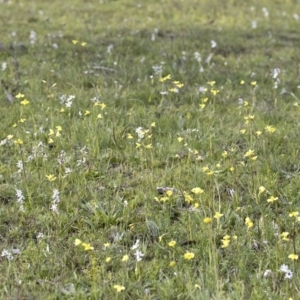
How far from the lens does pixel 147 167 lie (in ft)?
15.5

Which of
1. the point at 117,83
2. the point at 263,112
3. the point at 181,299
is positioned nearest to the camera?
the point at 181,299

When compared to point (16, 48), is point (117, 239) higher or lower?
lower

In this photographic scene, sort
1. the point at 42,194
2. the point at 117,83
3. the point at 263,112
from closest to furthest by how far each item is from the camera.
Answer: the point at 42,194
the point at 263,112
the point at 117,83

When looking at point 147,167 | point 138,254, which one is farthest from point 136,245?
point 147,167

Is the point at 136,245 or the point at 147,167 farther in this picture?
the point at 147,167

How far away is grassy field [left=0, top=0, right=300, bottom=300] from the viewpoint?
345 centimetres

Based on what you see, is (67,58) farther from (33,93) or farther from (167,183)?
(167,183)

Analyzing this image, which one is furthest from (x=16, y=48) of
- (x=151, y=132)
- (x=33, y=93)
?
(x=151, y=132)

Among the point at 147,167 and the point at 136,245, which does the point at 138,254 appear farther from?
the point at 147,167

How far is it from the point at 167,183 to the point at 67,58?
3342 mm

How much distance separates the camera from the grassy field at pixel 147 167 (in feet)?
11.3

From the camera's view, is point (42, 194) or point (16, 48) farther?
point (16, 48)

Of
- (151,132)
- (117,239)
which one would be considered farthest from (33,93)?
(117,239)

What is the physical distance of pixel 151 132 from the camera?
528 cm
